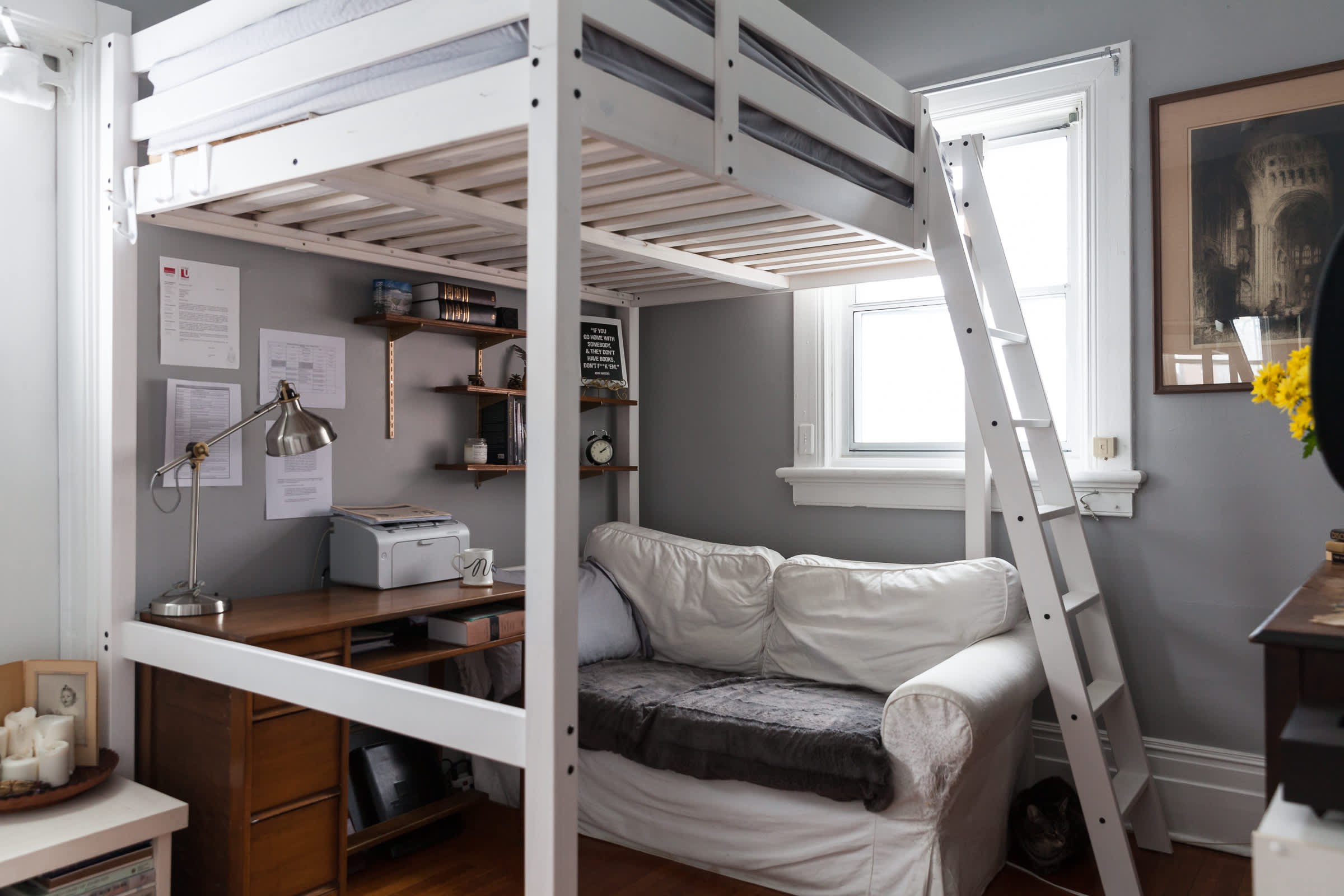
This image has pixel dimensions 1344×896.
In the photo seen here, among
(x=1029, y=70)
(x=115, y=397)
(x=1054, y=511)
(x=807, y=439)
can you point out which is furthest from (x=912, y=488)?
(x=115, y=397)

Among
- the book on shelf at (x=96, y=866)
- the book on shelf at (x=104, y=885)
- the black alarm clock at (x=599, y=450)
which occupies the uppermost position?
the black alarm clock at (x=599, y=450)

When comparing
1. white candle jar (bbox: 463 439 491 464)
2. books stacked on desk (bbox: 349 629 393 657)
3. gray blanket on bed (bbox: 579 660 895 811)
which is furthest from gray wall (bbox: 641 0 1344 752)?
books stacked on desk (bbox: 349 629 393 657)

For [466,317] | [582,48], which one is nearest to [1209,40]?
[582,48]

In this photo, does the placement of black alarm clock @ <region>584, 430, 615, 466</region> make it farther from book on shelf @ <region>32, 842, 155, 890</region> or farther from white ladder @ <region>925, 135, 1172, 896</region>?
book on shelf @ <region>32, 842, 155, 890</region>

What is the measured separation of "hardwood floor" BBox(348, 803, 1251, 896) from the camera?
8.50 feet

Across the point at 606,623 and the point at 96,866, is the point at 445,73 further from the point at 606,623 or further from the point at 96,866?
the point at 606,623

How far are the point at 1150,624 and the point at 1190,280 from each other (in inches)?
42.0

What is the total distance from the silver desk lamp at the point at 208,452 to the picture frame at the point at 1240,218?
2.50 metres

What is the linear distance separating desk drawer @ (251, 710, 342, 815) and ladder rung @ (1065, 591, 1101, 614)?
1.94 meters

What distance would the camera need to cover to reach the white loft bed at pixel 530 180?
1530 mm

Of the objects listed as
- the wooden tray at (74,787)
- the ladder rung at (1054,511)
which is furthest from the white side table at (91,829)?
the ladder rung at (1054,511)

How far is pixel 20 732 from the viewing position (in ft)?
7.20

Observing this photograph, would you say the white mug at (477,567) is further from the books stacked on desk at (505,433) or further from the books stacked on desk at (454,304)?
the books stacked on desk at (454,304)

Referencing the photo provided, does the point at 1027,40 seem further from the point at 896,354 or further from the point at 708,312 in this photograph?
the point at 708,312
